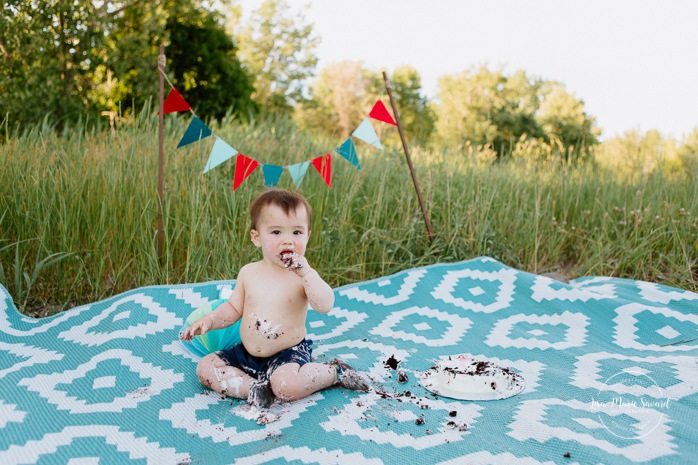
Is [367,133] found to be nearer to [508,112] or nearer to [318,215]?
[318,215]

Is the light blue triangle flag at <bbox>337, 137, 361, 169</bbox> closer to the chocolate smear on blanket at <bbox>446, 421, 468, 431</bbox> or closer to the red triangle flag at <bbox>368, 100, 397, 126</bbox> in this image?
the red triangle flag at <bbox>368, 100, 397, 126</bbox>

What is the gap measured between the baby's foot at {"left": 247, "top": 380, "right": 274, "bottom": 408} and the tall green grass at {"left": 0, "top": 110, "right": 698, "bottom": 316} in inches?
58.0

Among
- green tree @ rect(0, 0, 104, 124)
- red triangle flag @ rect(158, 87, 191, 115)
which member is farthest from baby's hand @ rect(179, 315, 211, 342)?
green tree @ rect(0, 0, 104, 124)

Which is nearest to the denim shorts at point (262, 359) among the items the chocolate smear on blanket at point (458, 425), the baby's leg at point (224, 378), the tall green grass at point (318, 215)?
the baby's leg at point (224, 378)

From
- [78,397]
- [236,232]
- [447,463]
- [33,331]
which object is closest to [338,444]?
[447,463]

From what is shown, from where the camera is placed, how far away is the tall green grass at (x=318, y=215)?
3338mm

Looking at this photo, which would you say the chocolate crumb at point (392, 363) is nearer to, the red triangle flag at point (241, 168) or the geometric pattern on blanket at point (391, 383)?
the geometric pattern on blanket at point (391, 383)

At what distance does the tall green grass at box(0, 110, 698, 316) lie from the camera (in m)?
3.34

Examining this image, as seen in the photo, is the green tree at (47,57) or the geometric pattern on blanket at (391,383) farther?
the green tree at (47,57)

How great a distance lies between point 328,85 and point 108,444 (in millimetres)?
25852

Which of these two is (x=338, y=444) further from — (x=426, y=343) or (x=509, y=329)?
(x=509, y=329)

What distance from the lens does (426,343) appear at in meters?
2.68

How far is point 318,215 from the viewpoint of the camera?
148 inches

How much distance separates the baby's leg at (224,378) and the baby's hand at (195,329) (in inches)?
5.0
